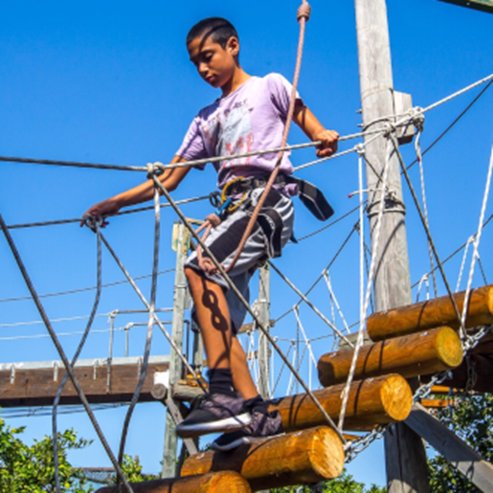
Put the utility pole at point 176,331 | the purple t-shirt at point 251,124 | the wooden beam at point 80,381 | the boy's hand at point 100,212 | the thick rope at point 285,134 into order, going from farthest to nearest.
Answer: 1. the wooden beam at point 80,381
2. the utility pole at point 176,331
3. the boy's hand at point 100,212
4. the purple t-shirt at point 251,124
5. the thick rope at point 285,134

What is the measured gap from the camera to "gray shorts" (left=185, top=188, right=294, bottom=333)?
3689 mm

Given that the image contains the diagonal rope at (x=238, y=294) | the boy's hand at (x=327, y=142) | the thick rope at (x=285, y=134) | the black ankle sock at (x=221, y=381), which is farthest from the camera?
the boy's hand at (x=327, y=142)

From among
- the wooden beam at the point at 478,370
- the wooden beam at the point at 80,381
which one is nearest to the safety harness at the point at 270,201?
the wooden beam at the point at 478,370

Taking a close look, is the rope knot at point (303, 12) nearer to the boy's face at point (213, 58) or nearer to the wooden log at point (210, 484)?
the boy's face at point (213, 58)

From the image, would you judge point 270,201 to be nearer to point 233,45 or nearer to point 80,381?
point 233,45

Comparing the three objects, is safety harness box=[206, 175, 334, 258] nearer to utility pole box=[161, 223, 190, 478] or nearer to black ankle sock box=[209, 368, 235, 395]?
black ankle sock box=[209, 368, 235, 395]

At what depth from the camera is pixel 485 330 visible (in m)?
4.47

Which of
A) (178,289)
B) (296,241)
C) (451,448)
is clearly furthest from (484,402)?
(296,241)

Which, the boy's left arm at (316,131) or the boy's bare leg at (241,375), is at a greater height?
the boy's left arm at (316,131)

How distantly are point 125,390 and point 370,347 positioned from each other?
9.04 m

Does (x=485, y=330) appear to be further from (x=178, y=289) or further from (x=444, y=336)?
(x=178, y=289)

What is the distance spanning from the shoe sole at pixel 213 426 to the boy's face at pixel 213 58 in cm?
143

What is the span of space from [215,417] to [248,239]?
74cm

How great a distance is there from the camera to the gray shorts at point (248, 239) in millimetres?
3689
